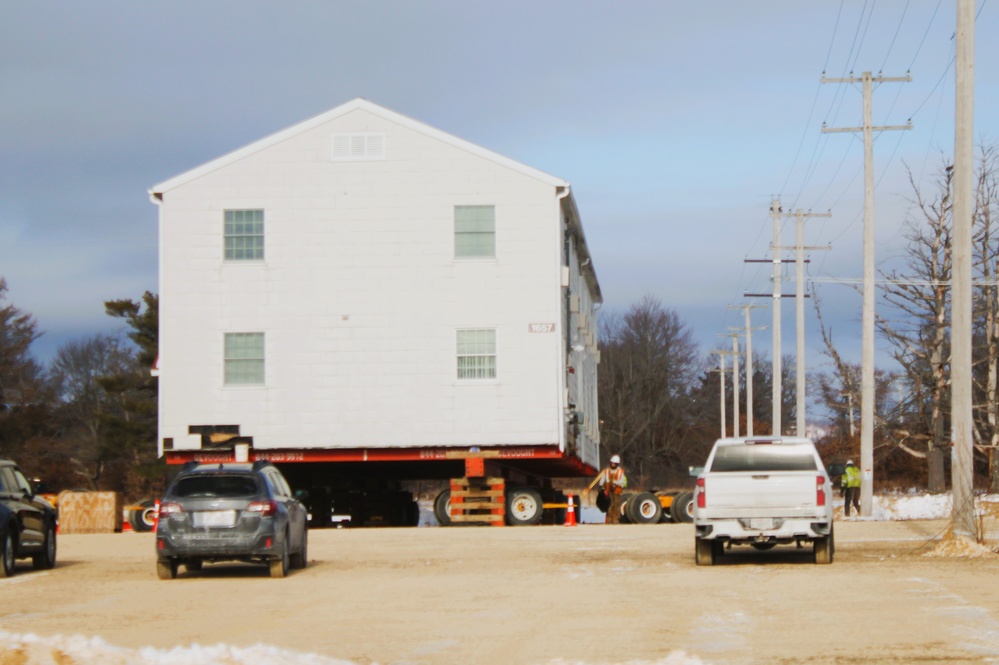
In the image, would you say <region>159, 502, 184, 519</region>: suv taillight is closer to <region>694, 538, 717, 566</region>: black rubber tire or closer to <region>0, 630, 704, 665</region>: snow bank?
<region>694, 538, 717, 566</region>: black rubber tire

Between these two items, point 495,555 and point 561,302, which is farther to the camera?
point 561,302

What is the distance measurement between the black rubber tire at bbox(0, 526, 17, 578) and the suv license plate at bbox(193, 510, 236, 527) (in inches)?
127

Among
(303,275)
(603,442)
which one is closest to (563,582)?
(303,275)

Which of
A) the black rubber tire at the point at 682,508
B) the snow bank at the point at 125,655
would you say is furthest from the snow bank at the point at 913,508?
the snow bank at the point at 125,655

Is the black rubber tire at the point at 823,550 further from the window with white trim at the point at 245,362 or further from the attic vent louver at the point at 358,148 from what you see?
the attic vent louver at the point at 358,148

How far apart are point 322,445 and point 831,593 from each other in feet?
68.4

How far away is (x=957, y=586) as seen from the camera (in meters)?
16.6

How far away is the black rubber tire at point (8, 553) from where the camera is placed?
20156 mm

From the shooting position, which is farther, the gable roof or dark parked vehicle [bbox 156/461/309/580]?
the gable roof

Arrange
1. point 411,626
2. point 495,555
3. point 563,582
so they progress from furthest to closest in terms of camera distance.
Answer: point 495,555 < point 563,582 < point 411,626

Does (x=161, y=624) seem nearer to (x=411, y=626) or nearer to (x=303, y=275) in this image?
(x=411, y=626)

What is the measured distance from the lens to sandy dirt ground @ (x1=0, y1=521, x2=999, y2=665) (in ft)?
39.7

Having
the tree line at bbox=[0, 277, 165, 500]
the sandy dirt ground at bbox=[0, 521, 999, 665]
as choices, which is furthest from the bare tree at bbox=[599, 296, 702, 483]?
the sandy dirt ground at bbox=[0, 521, 999, 665]

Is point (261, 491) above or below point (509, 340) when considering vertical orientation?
below
